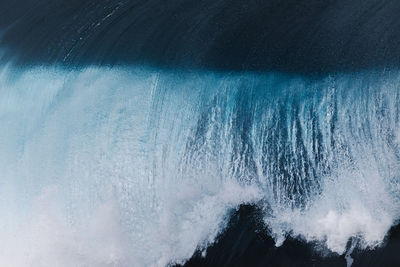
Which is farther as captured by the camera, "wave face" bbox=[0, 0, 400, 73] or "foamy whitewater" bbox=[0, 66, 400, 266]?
"wave face" bbox=[0, 0, 400, 73]

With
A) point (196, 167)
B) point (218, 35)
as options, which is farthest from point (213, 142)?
point (218, 35)

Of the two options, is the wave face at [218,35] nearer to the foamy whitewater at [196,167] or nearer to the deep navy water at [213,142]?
the deep navy water at [213,142]

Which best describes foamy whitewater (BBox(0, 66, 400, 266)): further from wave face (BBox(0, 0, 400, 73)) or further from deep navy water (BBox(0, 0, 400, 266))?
wave face (BBox(0, 0, 400, 73))

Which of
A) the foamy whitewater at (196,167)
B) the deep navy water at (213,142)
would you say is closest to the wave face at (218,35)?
the deep navy water at (213,142)

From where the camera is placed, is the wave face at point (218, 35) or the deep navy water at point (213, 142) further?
the wave face at point (218, 35)

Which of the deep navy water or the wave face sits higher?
the wave face

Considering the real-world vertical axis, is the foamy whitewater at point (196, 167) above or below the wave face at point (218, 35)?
below

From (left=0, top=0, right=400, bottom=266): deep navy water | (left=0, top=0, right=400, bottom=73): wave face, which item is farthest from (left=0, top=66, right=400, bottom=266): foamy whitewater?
(left=0, top=0, right=400, bottom=73): wave face

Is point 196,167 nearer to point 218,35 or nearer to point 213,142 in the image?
point 213,142
